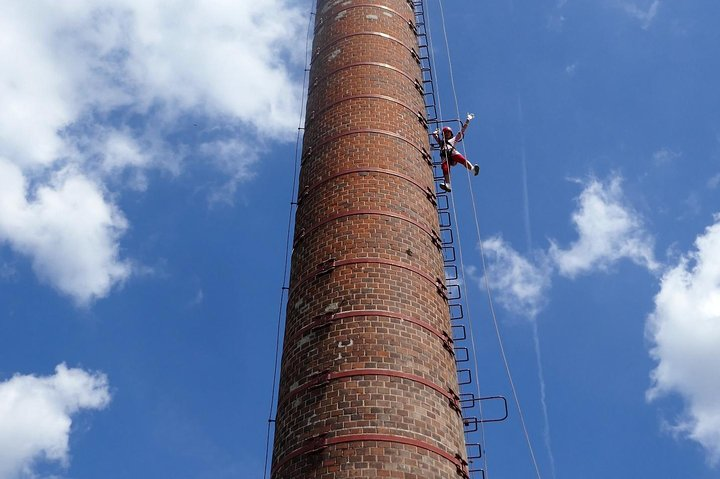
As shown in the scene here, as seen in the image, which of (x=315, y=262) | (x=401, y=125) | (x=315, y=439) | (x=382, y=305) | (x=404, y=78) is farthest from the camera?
(x=404, y=78)

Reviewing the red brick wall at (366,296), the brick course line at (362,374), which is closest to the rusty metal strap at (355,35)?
the red brick wall at (366,296)

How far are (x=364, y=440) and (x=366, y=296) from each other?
2.72 meters

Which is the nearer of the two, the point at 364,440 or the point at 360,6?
the point at 364,440

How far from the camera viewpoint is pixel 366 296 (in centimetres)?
1364

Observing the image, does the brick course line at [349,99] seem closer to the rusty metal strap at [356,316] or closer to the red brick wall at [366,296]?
the red brick wall at [366,296]

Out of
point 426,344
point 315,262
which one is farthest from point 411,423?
point 315,262

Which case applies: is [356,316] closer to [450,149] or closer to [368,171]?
[368,171]

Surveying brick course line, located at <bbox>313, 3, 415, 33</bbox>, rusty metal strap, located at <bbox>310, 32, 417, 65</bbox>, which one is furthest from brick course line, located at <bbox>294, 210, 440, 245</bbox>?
brick course line, located at <bbox>313, 3, 415, 33</bbox>

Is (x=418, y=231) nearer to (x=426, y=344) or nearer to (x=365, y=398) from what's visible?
(x=426, y=344)

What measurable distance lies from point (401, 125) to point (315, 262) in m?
4.15

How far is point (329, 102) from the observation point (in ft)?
58.1

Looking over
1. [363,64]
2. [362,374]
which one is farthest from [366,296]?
[363,64]

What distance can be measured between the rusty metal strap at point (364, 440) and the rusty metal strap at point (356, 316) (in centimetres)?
215

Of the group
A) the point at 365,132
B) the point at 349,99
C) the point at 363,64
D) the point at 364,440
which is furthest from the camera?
the point at 363,64
